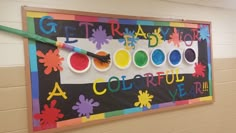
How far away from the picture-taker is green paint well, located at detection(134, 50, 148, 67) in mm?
1938

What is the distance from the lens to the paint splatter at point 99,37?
176 cm

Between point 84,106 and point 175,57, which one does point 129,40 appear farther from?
point 84,106

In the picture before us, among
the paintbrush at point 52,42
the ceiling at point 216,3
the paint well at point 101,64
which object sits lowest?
the paint well at point 101,64

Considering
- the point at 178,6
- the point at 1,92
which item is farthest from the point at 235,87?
the point at 1,92

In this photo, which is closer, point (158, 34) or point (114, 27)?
point (114, 27)

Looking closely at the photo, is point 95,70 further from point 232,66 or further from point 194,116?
point 232,66

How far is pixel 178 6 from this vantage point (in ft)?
7.34

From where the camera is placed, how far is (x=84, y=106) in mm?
1702

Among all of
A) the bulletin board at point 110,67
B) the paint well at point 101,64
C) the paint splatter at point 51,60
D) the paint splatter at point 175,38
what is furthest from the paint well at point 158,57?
the paint splatter at point 51,60

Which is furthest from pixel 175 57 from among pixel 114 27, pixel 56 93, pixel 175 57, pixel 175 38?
pixel 56 93

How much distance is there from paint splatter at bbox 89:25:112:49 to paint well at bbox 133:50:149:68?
296 millimetres

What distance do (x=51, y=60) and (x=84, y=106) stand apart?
408 mm

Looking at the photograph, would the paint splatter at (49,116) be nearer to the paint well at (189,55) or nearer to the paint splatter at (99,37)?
the paint splatter at (99,37)

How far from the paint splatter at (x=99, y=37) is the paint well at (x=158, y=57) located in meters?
0.46
